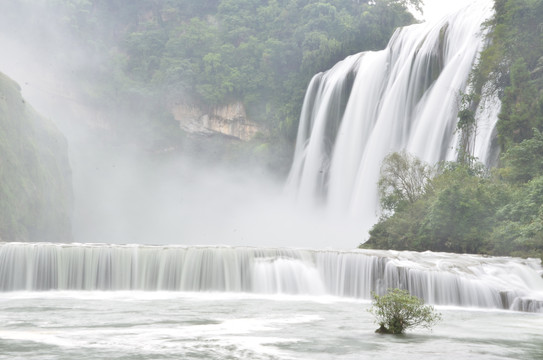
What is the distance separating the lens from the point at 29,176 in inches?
1775

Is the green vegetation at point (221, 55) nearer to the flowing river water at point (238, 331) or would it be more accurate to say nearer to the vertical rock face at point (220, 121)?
the vertical rock face at point (220, 121)

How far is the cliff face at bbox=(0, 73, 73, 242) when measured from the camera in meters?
41.8

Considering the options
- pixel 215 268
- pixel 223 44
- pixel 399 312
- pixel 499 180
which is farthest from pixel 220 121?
pixel 399 312

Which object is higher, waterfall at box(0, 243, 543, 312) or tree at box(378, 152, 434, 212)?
tree at box(378, 152, 434, 212)

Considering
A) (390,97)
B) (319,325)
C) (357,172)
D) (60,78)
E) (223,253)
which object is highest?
(60,78)

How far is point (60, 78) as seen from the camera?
73.6m

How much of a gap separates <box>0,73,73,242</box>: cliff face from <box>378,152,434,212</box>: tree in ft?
76.6

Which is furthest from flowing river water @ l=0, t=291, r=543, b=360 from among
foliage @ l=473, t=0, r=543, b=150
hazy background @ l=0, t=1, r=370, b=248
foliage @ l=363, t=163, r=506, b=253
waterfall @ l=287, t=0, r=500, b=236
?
hazy background @ l=0, t=1, r=370, b=248

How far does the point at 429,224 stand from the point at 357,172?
61.1ft

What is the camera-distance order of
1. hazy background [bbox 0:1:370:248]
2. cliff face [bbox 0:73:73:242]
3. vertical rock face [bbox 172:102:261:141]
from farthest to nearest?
vertical rock face [bbox 172:102:261:141]
hazy background [bbox 0:1:370:248]
cliff face [bbox 0:73:73:242]

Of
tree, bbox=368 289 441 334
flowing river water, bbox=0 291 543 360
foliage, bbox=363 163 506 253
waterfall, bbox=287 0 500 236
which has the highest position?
waterfall, bbox=287 0 500 236

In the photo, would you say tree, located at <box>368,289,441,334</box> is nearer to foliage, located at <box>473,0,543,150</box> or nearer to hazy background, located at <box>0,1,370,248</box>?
foliage, located at <box>473,0,543,150</box>

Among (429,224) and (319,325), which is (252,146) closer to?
(429,224)

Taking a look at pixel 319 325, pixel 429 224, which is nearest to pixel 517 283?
pixel 429 224
